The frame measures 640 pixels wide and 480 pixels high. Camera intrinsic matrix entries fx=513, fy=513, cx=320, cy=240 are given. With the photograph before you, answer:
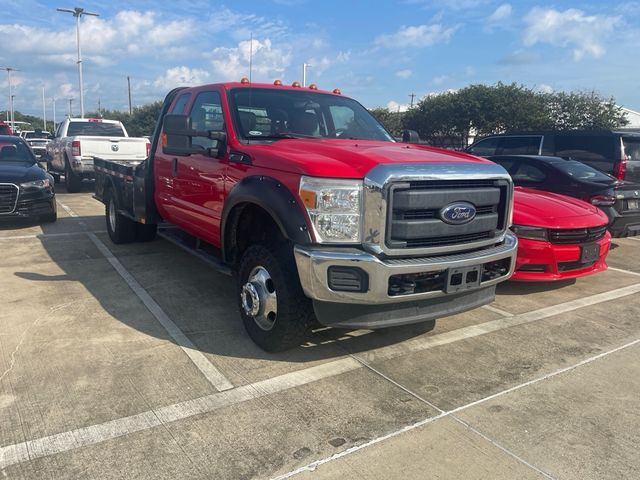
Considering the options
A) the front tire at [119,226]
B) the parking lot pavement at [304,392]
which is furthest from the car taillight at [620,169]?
the front tire at [119,226]

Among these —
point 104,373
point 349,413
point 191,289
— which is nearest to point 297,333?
point 349,413

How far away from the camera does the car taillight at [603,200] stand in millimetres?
7277

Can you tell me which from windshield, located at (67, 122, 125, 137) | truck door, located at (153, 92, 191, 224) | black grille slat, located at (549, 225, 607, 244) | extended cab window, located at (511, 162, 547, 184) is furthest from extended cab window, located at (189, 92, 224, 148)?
windshield, located at (67, 122, 125, 137)

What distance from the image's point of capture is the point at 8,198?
8383 millimetres

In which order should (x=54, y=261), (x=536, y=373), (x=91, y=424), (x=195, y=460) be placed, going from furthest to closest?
(x=54, y=261) → (x=536, y=373) → (x=91, y=424) → (x=195, y=460)

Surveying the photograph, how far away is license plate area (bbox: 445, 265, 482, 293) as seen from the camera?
3.54 metres

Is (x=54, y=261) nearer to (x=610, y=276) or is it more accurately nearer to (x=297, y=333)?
(x=297, y=333)

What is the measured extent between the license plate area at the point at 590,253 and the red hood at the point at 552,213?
0.77 feet


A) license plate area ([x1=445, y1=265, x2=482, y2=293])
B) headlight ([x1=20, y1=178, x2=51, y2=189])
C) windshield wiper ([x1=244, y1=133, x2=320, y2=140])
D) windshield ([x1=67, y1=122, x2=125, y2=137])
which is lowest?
license plate area ([x1=445, y1=265, x2=482, y2=293])

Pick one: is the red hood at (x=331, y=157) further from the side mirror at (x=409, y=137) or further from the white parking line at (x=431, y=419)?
the white parking line at (x=431, y=419)

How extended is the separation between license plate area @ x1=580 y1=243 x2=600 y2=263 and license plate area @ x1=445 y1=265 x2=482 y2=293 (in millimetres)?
2570

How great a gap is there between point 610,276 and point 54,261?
281 inches

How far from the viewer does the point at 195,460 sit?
8.67 ft

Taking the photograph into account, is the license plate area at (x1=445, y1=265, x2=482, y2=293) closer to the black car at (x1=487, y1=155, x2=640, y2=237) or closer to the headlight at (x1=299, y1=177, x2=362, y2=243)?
the headlight at (x1=299, y1=177, x2=362, y2=243)
